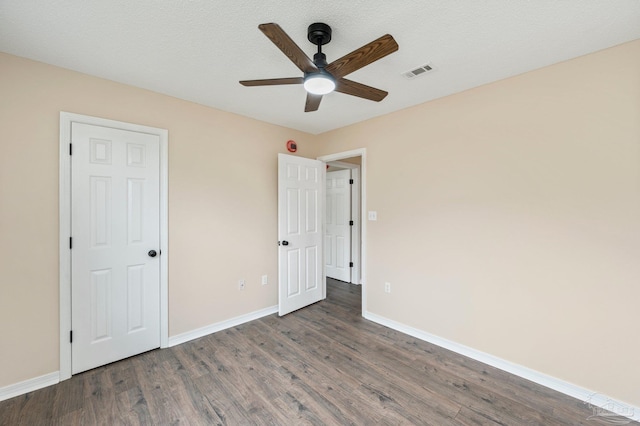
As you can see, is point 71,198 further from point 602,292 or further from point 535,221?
point 602,292

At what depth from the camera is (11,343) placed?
1.89 m

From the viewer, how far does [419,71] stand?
2125 mm

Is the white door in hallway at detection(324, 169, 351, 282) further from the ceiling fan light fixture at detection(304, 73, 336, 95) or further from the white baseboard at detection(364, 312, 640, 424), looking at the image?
the ceiling fan light fixture at detection(304, 73, 336, 95)

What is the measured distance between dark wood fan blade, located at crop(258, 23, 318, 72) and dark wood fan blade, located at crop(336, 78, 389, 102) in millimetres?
236

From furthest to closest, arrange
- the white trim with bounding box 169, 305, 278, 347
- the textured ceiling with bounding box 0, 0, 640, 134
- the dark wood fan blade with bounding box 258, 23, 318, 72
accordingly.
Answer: the white trim with bounding box 169, 305, 278, 347
the textured ceiling with bounding box 0, 0, 640, 134
the dark wood fan blade with bounding box 258, 23, 318, 72

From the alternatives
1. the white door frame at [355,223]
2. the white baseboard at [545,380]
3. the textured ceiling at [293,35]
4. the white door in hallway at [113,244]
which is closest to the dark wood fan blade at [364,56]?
the textured ceiling at [293,35]

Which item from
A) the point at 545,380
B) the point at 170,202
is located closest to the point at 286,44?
the point at 170,202

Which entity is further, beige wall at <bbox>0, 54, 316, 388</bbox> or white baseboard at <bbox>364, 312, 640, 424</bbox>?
beige wall at <bbox>0, 54, 316, 388</bbox>

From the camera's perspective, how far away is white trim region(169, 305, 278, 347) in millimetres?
2660

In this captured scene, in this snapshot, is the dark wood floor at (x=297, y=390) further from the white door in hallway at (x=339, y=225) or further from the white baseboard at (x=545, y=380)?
the white door in hallway at (x=339, y=225)

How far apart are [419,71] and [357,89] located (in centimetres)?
70

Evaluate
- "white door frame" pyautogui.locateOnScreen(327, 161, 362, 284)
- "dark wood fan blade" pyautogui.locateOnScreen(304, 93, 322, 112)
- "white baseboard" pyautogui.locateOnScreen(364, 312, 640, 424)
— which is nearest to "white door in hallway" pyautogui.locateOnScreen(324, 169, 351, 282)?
"white door frame" pyautogui.locateOnScreen(327, 161, 362, 284)

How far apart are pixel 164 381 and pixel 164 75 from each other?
8.37 ft

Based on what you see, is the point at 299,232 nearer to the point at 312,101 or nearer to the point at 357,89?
the point at 312,101
